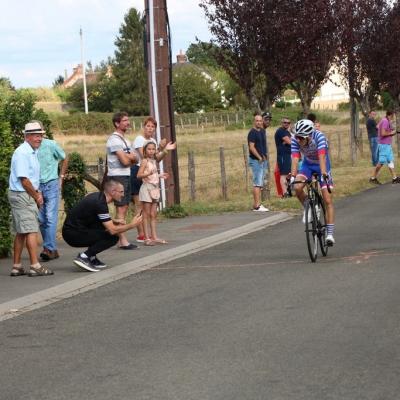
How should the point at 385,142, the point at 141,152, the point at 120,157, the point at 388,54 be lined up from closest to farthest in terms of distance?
the point at 120,157
the point at 141,152
the point at 385,142
the point at 388,54

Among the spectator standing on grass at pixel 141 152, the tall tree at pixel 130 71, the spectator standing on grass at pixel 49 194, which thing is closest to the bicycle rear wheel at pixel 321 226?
the spectator standing on grass at pixel 141 152

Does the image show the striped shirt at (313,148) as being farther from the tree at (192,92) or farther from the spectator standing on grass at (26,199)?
the tree at (192,92)

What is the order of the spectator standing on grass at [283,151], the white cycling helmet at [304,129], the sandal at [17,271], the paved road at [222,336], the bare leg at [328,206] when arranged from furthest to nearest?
the spectator standing on grass at [283,151], the bare leg at [328,206], the white cycling helmet at [304,129], the sandal at [17,271], the paved road at [222,336]

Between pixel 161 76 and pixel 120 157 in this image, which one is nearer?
pixel 120 157

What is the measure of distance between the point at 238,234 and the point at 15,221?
503cm

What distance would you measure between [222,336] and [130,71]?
107 m

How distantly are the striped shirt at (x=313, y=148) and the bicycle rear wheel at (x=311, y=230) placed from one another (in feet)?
2.19

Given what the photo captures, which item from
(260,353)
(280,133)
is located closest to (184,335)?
(260,353)

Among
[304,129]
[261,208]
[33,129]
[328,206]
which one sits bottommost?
[261,208]

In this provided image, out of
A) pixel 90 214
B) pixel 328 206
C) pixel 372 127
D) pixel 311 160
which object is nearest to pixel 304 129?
pixel 311 160

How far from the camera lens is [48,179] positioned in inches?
533

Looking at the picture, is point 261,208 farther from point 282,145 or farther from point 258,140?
point 282,145

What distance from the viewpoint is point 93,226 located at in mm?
12422

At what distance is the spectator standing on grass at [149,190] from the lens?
588 inches
